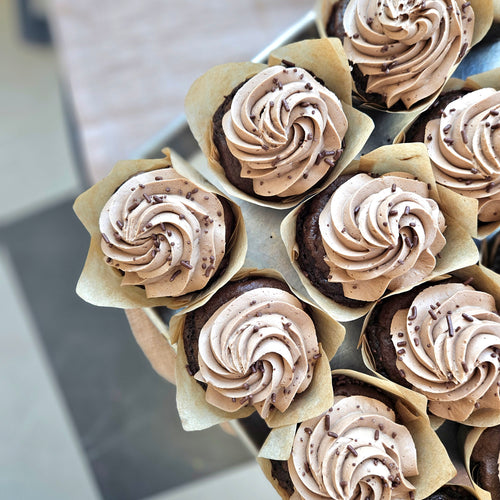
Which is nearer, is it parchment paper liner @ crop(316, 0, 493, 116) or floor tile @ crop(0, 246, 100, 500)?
parchment paper liner @ crop(316, 0, 493, 116)

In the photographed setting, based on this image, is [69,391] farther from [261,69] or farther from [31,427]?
[261,69]

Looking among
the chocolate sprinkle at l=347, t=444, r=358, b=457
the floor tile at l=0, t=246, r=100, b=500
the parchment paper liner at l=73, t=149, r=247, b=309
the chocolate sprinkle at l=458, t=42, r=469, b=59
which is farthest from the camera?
the floor tile at l=0, t=246, r=100, b=500

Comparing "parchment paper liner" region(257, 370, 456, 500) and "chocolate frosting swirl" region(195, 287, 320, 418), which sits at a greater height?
"chocolate frosting swirl" region(195, 287, 320, 418)

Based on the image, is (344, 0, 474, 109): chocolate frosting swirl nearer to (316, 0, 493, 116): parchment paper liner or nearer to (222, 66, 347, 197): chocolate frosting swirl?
(316, 0, 493, 116): parchment paper liner

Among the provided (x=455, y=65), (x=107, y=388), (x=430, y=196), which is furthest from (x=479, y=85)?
(x=107, y=388)

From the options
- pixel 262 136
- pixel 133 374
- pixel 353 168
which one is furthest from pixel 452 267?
pixel 133 374

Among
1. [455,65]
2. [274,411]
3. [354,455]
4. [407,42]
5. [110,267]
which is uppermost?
[407,42]

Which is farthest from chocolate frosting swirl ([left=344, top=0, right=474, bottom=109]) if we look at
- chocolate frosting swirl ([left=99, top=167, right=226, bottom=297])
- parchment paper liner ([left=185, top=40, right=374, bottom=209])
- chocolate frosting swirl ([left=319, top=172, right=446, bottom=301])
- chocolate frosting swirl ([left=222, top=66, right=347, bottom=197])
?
chocolate frosting swirl ([left=99, top=167, right=226, bottom=297])

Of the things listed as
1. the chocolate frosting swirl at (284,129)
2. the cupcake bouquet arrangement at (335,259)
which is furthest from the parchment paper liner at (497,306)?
the chocolate frosting swirl at (284,129)
